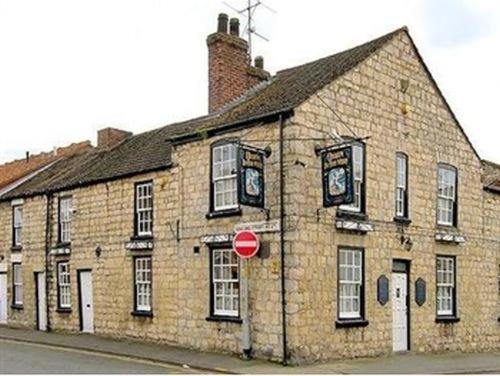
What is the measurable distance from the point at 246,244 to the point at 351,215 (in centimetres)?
300

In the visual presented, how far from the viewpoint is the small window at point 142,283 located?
21562 millimetres

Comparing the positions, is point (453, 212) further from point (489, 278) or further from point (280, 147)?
point (280, 147)

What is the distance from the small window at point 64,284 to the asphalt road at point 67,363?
4586mm

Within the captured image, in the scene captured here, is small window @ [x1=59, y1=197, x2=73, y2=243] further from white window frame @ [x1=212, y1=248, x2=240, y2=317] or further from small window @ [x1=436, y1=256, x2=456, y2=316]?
small window @ [x1=436, y1=256, x2=456, y2=316]

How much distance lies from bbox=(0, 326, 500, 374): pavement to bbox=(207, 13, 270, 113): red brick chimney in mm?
8085

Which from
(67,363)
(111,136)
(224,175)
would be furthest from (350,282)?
(111,136)

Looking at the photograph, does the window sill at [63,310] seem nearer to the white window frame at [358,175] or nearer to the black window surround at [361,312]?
the black window surround at [361,312]

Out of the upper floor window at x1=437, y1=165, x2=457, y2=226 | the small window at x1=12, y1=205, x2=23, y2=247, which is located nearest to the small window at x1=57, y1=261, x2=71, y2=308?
the small window at x1=12, y1=205, x2=23, y2=247

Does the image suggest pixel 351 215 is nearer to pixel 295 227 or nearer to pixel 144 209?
pixel 295 227

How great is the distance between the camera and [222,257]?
19016 mm

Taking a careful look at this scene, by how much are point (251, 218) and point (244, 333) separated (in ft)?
9.19

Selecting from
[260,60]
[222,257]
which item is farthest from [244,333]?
[260,60]

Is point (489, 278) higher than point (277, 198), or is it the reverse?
point (277, 198)

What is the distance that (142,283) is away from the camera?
71.4ft
